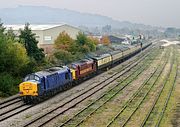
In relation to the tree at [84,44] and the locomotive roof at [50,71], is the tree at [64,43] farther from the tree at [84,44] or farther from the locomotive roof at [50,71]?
the locomotive roof at [50,71]

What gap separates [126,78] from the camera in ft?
182

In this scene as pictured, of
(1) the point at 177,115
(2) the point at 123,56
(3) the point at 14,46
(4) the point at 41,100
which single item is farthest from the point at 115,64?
(1) the point at 177,115

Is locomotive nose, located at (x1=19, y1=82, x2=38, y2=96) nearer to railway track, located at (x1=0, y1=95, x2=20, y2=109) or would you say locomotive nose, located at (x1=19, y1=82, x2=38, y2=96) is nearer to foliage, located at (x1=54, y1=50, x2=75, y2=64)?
railway track, located at (x1=0, y1=95, x2=20, y2=109)

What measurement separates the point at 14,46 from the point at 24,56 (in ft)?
5.69

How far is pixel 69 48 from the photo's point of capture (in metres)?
80.4

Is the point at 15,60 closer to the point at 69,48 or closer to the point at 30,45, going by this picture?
the point at 30,45

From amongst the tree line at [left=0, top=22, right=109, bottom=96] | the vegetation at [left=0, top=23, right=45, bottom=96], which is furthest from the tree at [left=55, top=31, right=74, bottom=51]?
the vegetation at [left=0, top=23, right=45, bottom=96]

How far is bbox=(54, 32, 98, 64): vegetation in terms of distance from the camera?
7062 centimetres

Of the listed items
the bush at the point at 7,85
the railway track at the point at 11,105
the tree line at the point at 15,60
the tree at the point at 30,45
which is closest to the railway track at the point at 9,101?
the railway track at the point at 11,105

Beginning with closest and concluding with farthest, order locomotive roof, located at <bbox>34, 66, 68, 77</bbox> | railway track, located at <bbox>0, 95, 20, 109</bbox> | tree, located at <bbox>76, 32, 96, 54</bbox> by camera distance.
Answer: railway track, located at <bbox>0, 95, 20, 109</bbox>, locomotive roof, located at <bbox>34, 66, 68, 77</bbox>, tree, located at <bbox>76, 32, 96, 54</bbox>

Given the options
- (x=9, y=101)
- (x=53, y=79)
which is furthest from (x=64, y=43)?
(x=9, y=101)

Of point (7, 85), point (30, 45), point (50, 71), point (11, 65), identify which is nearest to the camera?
point (50, 71)

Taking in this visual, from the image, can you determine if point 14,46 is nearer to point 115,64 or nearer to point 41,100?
point 41,100

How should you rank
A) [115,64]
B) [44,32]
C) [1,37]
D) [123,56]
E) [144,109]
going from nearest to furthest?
[144,109], [1,37], [115,64], [123,56], [44,32]
